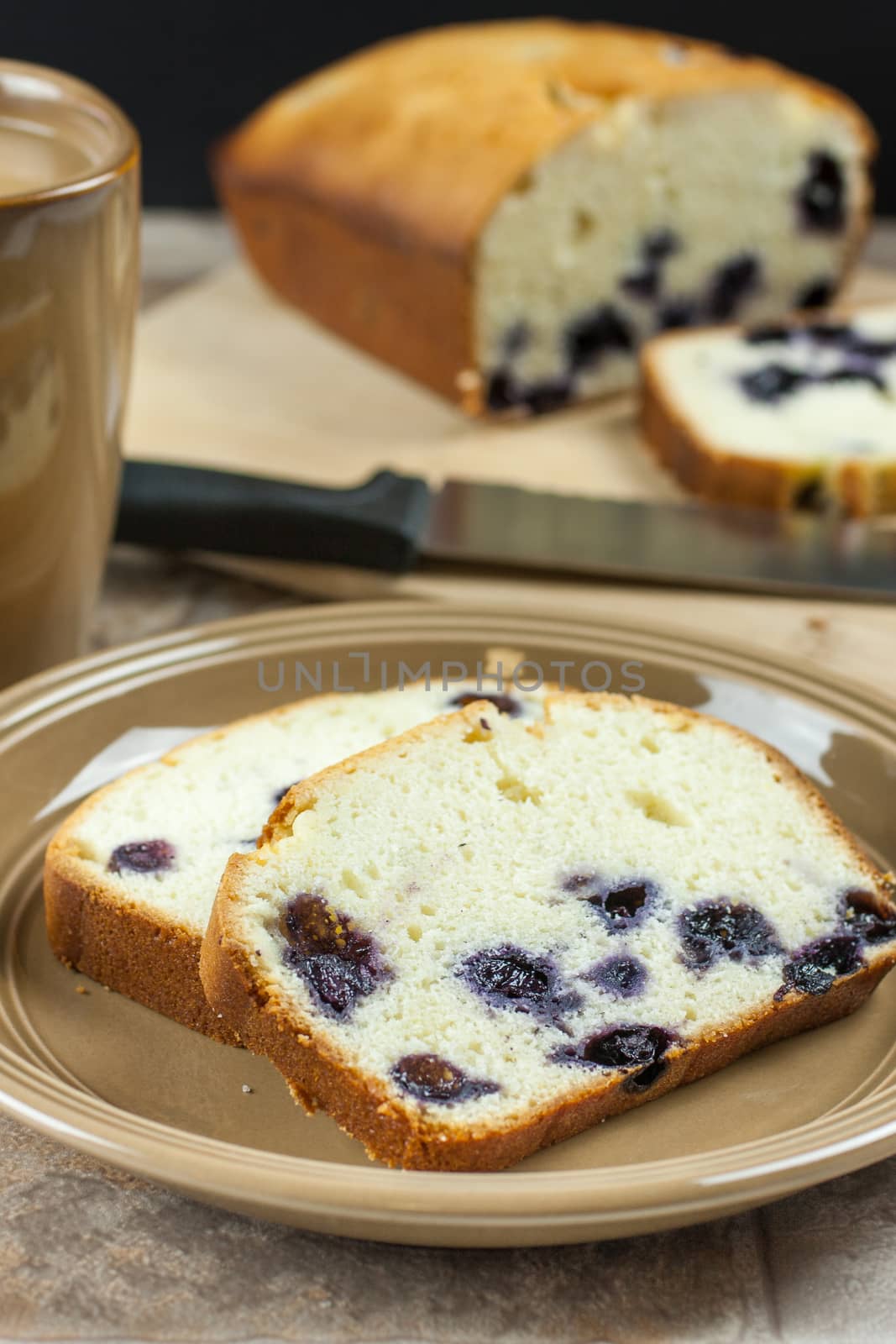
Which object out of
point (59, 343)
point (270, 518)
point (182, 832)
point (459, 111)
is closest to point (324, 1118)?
point (182, 832)

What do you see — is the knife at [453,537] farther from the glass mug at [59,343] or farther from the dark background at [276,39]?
the dark background at [276,39]

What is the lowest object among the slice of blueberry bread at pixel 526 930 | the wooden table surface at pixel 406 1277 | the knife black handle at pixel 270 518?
the knife black handle at pixel 270 518

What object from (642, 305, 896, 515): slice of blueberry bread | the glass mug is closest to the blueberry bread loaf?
(642, 305, 896, 515): slice of blueberry bread

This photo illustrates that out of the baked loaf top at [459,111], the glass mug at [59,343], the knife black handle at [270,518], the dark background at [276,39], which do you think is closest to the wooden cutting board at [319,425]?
the knife black handle at [270,518]

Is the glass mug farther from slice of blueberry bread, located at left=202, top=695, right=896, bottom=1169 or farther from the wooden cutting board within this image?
slice of blueberry bread, located at left=202, top=695, right=896, bottom=1169

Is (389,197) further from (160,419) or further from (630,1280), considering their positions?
(630,1280)

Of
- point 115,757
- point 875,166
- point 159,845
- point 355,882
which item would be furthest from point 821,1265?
point 875,166

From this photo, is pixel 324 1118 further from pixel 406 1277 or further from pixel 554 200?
pixel 554 200
